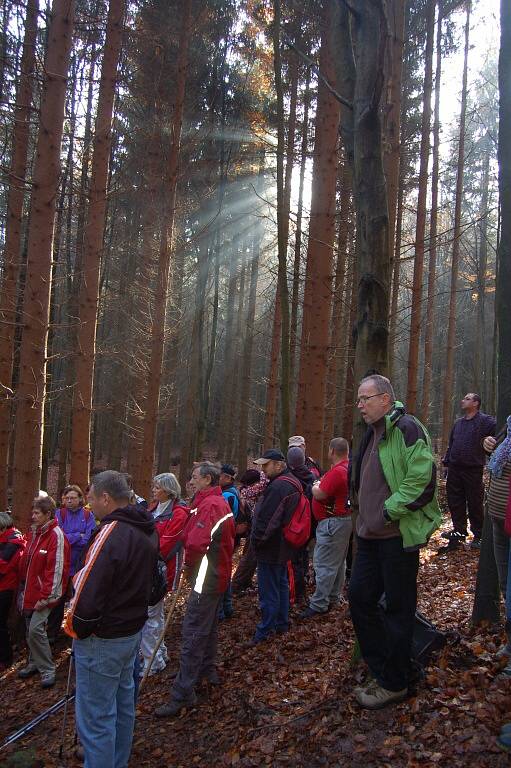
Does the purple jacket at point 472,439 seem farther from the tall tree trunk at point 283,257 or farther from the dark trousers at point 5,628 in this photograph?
the dark trousers at point 5,628

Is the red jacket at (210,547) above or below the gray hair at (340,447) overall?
below

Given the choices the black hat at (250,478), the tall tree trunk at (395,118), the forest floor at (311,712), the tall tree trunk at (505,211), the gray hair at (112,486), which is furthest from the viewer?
the black hat at (250,478)

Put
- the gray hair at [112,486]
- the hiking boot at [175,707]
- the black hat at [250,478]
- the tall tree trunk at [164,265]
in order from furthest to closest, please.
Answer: the tall tree trunk at [164,265]
the black hat at [250,478]
the hiking boot at [175,707]
the gray hair at [112,486]

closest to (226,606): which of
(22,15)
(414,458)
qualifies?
(414,458)

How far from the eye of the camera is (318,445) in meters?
9.12

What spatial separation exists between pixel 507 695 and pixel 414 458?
5.22 ft

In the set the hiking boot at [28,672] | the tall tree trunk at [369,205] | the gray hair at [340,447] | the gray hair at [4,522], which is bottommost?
the hiking boot at [28,672]

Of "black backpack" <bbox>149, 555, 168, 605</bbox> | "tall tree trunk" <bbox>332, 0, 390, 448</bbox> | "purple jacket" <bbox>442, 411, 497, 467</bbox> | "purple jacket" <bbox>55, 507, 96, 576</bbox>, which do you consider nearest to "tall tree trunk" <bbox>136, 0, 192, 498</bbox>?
"purple jacket" <bbox>55, 507, 96, 576</bbox>

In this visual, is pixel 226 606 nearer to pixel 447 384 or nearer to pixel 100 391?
pixel 447 384

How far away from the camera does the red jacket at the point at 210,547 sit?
458 cm

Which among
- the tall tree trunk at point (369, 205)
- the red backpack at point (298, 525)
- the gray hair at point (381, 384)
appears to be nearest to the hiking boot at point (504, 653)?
the tall tree trunk at point (369, 205)

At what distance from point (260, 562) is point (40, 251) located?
5032mm

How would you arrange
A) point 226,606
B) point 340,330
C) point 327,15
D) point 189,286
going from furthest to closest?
point 189,286
point 340,330
point 327,15
point 226,606

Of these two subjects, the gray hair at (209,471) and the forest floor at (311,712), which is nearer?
the forest floor at (311,712)
